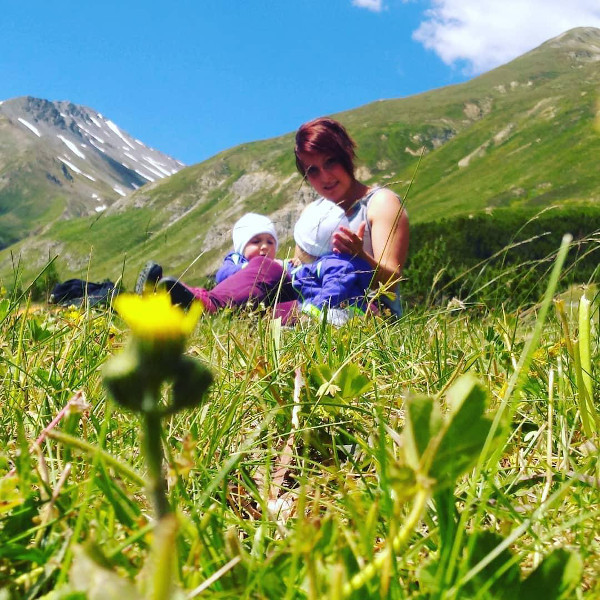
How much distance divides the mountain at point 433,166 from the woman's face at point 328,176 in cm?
7274

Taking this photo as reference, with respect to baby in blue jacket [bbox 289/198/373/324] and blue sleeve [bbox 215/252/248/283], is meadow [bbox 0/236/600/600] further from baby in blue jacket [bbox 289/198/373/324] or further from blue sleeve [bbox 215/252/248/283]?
blue sleeve [bbox 215/252/248/283]

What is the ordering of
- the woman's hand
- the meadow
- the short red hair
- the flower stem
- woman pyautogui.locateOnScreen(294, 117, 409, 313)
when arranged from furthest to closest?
the short red hair < woman pyautogui.locateOnScreen(294, 117, 409, 313) < the woman's hand < the meadow < the flower stem

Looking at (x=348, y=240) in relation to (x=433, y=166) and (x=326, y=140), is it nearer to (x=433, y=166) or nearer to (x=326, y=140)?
(x=326, y=140)

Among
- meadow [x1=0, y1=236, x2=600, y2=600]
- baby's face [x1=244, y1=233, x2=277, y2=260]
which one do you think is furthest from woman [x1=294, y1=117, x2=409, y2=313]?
meadow [x1=0, y1=236, x2=600, y2=600]

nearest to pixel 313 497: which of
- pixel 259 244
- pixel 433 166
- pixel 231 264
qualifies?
pixel 259 244

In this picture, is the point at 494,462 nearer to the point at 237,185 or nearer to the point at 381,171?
the point at 381,171

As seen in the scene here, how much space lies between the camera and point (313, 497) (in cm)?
105

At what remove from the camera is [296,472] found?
122 centimetres

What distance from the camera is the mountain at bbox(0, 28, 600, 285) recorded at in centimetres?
10031

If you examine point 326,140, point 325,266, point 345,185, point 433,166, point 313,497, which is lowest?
point 313,497

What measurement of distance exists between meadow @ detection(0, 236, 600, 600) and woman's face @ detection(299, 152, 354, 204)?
152 inches

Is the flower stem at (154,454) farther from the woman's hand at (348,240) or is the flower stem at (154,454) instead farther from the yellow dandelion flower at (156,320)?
the woman's hand at (348,240)

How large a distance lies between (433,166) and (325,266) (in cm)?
12953

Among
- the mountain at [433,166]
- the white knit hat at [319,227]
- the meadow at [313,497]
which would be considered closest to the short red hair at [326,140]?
the white knit hat at [319,227]
